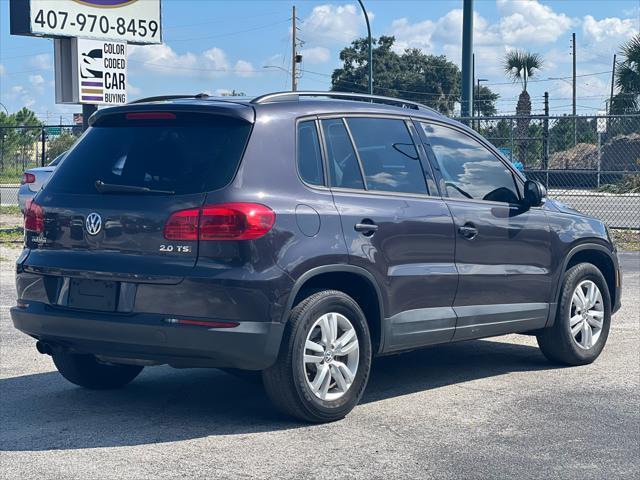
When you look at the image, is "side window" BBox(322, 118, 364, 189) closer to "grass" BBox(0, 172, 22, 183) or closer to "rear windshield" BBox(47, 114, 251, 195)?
"rear windshield" BBox(47, 114, 251, 195)

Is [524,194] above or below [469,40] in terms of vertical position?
below

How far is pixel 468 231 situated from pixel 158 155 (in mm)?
2098

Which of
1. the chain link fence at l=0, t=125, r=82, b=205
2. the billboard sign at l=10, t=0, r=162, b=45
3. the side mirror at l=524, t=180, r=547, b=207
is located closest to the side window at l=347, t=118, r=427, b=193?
the side mirror at l=524, t=180, r=547, b=207

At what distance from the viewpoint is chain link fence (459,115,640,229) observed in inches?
750

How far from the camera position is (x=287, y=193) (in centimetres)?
581

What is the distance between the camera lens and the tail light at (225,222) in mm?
5539

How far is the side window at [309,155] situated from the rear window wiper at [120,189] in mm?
774

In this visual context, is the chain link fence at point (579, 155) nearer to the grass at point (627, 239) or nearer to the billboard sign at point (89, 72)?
the grass at point (627, 239)

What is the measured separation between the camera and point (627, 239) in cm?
1741

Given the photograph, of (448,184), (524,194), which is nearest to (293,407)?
(448,184)

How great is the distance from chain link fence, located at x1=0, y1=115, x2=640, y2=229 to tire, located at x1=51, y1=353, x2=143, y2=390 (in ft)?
38.2

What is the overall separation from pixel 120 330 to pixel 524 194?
A: 10.2 ft

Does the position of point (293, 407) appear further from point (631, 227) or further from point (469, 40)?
point (631, 227)

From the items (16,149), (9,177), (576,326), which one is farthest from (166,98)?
(16,149)
